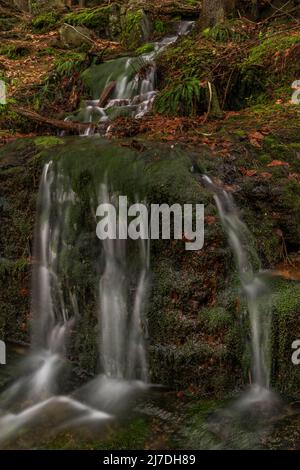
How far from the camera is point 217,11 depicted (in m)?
9.45

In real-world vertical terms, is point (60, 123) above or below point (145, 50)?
below

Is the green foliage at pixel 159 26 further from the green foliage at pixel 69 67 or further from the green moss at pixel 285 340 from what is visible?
the green moss at pixel 285 340

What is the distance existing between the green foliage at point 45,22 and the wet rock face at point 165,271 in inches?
363

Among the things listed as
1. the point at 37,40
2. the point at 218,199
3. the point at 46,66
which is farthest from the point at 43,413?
the point at 37,40

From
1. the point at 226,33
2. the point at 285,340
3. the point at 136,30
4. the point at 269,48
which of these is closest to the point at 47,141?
the point at 285,340

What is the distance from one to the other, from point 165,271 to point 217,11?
7.27 metres

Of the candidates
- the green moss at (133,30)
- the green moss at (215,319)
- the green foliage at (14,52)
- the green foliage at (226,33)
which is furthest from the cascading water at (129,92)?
the green foliage at (14,52)

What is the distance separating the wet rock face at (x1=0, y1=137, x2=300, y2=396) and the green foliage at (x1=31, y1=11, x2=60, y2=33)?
921cm

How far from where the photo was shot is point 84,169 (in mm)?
4930

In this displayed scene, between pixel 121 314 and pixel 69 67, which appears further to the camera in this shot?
pixel 69 67

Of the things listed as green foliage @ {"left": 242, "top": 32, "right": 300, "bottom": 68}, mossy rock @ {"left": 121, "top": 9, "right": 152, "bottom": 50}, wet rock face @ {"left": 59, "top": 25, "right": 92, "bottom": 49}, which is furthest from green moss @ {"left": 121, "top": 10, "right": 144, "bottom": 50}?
green foliage @ {"left": 242, "top": 32, "right": 300, "bottom": 68}

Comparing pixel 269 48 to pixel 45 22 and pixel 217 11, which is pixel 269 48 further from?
pixel 45 22

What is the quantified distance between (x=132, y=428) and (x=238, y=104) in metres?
5.47

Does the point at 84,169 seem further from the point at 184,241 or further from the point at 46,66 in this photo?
the point at 46,66
